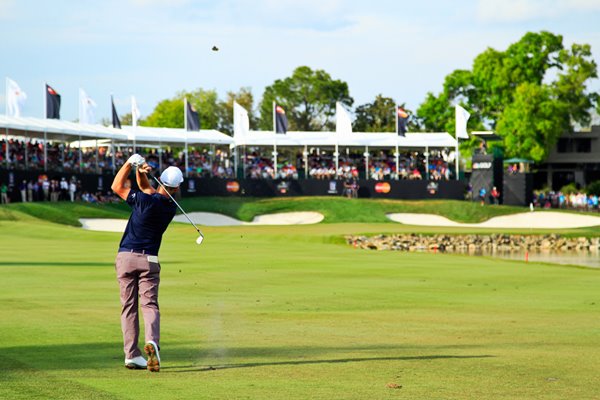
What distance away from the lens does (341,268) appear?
104 ft

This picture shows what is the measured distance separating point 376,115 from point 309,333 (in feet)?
426

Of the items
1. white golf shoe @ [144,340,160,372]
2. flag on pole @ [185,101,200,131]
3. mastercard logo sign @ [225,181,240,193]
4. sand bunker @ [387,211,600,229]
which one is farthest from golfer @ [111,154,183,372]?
flag on pole @ [185,101,200,131]

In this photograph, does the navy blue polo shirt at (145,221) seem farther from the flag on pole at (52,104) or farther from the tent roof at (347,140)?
the tent roof at (347,140)

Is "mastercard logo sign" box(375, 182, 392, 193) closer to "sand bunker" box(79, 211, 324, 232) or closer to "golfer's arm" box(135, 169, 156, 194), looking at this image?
"sand bunker" box(79, 211, 324, 232)

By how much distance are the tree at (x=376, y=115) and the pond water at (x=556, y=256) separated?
8585 cm

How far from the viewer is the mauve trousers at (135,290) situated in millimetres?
12102

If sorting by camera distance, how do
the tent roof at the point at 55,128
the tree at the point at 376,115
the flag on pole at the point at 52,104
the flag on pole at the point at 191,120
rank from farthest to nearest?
the tree at the point at 376,115 < the flag on pole at the point at 191,120 < the flag on pole at the point at 52,104 < the tent roof at the point at 55,128

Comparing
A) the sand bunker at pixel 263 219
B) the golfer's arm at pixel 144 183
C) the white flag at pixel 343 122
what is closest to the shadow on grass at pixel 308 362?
the golfer's arm at pixel 144 183

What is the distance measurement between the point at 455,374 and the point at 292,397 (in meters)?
2.48

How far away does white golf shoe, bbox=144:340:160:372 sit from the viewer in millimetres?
11750

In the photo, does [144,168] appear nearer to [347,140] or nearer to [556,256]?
[556,256]

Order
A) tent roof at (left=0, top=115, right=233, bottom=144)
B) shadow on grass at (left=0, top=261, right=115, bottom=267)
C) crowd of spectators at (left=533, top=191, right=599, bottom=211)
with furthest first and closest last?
crowd of spectators at (left=533, top=191, right=599, bottom=211), tent roof at (left=0, top=115, right=233, bottom=144), shadow on grass at (left=0, top=261, right=115, bottom=267)

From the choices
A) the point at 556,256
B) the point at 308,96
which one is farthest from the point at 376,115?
the point at 556,256

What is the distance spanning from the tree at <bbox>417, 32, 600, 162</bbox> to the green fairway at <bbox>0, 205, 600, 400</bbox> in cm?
7223
